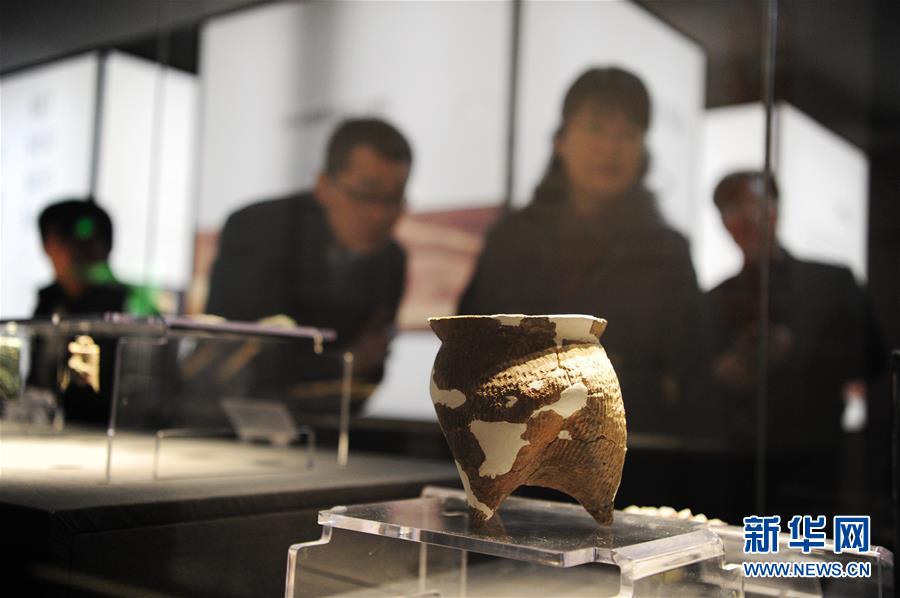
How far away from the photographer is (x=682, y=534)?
1681 mm

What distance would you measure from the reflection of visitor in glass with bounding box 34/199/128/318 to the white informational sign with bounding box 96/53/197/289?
0.17 meters

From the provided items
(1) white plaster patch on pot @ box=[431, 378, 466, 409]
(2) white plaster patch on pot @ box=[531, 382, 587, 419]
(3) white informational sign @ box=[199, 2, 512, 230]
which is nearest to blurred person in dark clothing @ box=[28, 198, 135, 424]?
(3) white informational sign @ box=[199, 2, 512, 230]

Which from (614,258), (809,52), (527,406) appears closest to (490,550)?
(527,406)

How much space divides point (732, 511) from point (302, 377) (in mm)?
1344

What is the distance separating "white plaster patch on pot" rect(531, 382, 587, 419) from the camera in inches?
62.6

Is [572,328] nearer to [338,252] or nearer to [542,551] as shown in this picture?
[542,551]

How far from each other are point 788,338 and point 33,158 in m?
2.62

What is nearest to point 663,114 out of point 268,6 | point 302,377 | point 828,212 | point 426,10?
point 828,212

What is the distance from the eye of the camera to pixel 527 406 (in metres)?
1.58

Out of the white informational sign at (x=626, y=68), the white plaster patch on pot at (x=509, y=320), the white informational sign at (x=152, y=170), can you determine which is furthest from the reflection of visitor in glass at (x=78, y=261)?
the white plaster patch on pot at (x=509, y=320)

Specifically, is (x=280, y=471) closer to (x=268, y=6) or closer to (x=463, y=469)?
(x=463, y=469)

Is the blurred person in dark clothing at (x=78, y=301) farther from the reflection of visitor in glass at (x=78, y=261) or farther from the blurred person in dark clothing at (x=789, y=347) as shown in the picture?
the blurred person in dark clothing at (x=789, y=347)

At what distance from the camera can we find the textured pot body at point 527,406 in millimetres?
1590

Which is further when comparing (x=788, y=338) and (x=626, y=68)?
(x=626, y=68)
